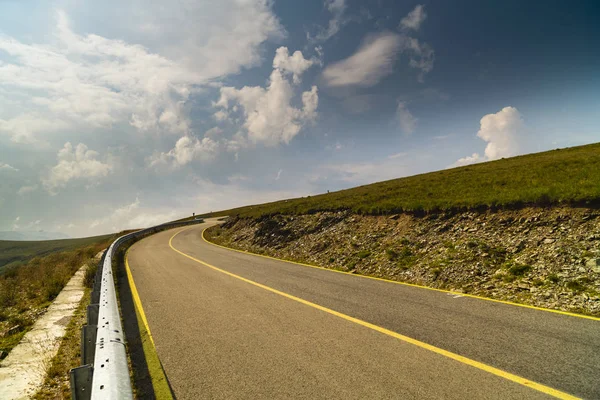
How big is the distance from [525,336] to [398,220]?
11150mm

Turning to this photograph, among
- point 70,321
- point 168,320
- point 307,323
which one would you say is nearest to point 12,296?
point 70,321

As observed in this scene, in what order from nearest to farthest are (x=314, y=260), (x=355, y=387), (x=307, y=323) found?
(x=355, y=387) → (x=307, y=323) → (x=314, y=260)

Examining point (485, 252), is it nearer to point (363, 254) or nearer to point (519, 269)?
point (519, 269)

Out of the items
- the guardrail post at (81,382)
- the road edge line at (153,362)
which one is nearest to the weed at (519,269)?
the road edge line at (153,362)

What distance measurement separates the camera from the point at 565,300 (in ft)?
23.0

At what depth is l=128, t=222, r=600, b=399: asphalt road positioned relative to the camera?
156 inches

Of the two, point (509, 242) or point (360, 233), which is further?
point (360, 233)

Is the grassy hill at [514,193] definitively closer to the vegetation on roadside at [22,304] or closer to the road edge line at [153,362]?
the road edge line at [153,362]

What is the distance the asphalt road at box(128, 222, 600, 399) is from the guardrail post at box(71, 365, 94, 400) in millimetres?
1518

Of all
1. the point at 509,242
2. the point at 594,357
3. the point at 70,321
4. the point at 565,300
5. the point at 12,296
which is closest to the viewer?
the point at 594,357

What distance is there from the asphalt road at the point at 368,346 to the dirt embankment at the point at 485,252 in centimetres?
145

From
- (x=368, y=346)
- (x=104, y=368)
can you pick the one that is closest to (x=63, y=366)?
(x=104, y=368)

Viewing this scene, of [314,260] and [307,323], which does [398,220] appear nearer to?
[314,260]

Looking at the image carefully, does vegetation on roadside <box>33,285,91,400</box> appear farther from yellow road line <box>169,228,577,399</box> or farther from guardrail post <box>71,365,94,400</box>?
yellow road line <box>169,228,577,399</box>
